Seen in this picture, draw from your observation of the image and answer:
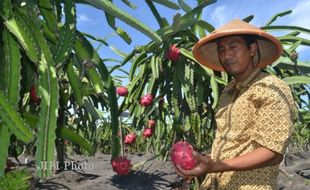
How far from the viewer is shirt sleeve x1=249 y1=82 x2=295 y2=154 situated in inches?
55.2

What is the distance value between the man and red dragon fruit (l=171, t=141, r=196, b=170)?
0.06 ft

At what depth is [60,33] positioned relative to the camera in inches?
69.7

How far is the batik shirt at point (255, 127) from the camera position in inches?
55.6

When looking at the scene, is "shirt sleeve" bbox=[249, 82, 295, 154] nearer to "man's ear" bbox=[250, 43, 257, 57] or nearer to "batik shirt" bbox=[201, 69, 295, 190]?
"batik shirt" bbox=[201, 69, 295, 190]

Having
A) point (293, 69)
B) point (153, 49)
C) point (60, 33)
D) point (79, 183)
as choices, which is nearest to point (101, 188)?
point (79, 183)

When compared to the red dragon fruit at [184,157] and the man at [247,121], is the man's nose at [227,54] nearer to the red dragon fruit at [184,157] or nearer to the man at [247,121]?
the man at [247,121]

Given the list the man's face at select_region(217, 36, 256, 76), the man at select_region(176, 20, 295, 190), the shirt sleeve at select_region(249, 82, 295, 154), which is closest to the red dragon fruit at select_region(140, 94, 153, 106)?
the man at select_region(176, 20, 295, 190)

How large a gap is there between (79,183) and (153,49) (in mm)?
1941

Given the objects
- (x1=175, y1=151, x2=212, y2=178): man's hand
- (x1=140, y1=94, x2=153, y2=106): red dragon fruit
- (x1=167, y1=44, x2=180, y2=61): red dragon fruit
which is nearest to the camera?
(x1=175, y1=151, x2=212, y2=178): man's hand

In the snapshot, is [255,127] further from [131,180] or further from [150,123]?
[131,180]

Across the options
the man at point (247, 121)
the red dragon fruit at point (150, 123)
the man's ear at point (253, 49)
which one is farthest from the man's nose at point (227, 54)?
the red dragon fruit at point (150, 123)

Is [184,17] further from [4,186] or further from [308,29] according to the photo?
[4,186]

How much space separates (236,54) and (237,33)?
0.08 metres

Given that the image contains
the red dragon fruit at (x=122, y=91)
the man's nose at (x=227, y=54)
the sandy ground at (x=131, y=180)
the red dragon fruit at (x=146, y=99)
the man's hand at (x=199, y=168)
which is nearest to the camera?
the man's hand at (x=199, y=168)
